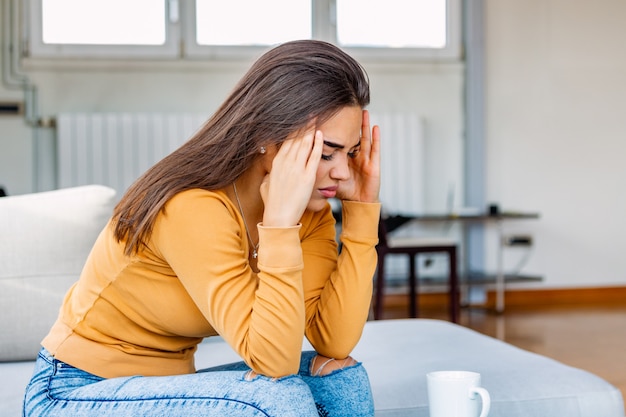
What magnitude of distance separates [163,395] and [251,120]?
39 centimetres

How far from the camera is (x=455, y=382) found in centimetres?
98

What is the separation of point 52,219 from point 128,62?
3135 millimetres

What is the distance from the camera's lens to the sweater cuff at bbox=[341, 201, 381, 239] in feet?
4.41

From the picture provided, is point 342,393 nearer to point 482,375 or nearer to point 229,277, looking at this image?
point 229,277

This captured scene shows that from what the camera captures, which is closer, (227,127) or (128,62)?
(227,127)

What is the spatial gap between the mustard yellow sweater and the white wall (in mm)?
3925

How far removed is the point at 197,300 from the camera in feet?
3.65

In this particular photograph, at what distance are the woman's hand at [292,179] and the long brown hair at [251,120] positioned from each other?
0.09 ft

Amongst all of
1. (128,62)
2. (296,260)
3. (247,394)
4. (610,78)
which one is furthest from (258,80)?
(610,78)

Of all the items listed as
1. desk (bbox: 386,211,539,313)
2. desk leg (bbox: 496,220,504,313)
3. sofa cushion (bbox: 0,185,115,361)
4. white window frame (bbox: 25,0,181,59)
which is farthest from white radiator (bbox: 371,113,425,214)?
sofa cushion (bbox: 0,185,115,361)

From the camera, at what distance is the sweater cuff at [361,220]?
4.41 ft

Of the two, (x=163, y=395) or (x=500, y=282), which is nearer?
(x=163, y=395)

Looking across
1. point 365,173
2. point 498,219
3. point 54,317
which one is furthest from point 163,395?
point 498,219

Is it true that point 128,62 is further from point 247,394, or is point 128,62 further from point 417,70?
point 247,394
